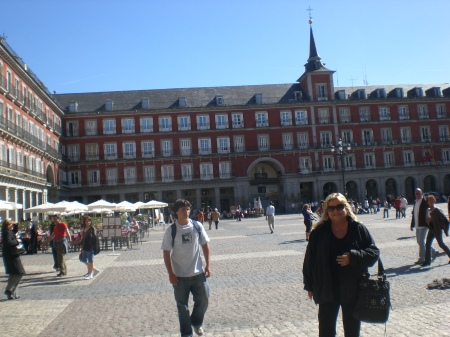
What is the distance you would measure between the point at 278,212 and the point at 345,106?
16.3m

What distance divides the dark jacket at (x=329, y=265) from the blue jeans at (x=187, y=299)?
1843 mm

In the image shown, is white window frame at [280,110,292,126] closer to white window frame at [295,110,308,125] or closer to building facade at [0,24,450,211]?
building facade at [0,24,450,211]

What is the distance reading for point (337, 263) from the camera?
175 inches

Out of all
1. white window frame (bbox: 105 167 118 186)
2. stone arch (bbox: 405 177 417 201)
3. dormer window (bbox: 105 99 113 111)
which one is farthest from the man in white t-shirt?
stone arch (bbox: 405 177 417 201)

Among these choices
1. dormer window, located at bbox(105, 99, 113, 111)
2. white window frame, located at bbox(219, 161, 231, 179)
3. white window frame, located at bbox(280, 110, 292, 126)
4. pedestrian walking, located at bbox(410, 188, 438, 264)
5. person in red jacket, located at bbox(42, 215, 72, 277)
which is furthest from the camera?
white window frame, located at bbox(280, 110, 292, 126)

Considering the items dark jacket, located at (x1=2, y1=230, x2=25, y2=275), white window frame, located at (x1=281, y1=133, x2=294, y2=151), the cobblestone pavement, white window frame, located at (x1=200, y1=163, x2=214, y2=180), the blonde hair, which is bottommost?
the cobblestone pavement

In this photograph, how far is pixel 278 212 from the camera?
2323 inches

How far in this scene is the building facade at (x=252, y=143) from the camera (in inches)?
2247

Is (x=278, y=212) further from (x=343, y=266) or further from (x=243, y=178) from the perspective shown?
(x=343, y=266)

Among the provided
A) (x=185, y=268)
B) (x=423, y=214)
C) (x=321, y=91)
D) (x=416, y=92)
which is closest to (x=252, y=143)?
(x=321, y=91)

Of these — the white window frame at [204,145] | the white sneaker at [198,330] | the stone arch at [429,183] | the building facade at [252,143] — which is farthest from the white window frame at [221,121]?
the white sneaker at [198,330]

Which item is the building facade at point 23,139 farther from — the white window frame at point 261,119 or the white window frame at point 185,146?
the white window frame at point 261,119

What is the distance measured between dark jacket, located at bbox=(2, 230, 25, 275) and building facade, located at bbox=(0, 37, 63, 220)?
24105mm

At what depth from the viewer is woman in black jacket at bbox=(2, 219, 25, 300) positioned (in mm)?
9531
